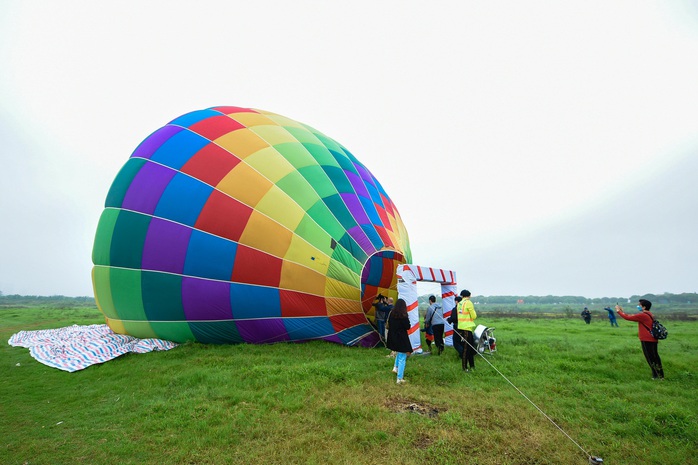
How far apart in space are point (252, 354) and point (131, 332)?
3847mm

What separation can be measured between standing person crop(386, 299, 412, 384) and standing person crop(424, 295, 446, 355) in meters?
2.58

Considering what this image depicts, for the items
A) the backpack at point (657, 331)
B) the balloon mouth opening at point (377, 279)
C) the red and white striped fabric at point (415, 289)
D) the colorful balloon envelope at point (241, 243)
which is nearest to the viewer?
the backpack at point (657, 331)

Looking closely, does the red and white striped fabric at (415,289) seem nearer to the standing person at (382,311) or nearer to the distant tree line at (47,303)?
the standing person at (382,311)

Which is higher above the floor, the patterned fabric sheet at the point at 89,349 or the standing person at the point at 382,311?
the standing person at the point at 382,311

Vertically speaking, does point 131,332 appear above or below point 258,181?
below

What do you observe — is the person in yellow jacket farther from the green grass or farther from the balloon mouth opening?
the balloon mouth opening

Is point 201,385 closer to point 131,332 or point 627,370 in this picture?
point 131,332

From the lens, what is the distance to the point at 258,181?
8.65 metres

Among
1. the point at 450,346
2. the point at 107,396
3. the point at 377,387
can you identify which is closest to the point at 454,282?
the point at 450,346

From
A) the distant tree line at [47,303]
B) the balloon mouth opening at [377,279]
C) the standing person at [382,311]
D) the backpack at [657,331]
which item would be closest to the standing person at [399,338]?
the standing person at [382,311]

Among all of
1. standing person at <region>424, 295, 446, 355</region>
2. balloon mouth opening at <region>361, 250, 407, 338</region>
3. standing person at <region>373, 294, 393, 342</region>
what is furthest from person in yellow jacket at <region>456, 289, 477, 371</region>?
balloon mouth opening at <region>361, 250, 407, 338</region>

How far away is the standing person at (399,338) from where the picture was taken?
616 cm

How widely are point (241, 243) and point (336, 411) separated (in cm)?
460

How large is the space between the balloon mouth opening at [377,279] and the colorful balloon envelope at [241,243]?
0.04 metres
